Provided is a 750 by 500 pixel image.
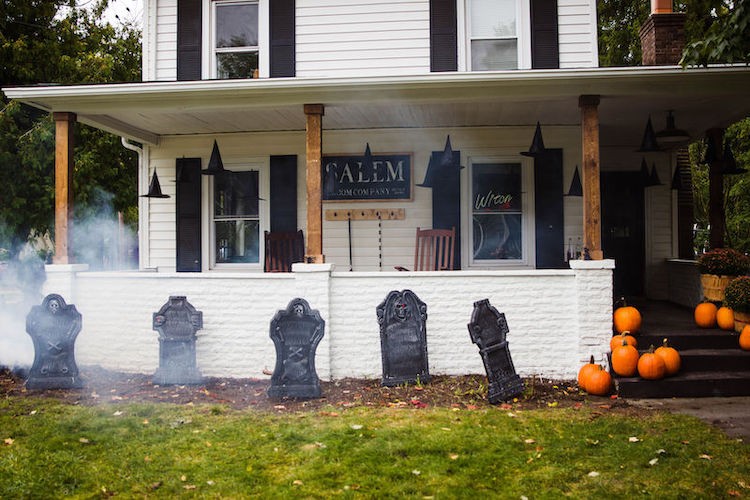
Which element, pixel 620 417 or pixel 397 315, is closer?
pixel 620 417

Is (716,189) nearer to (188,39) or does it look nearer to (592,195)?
(592,195)

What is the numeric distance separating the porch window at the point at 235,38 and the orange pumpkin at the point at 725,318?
6.85 meters

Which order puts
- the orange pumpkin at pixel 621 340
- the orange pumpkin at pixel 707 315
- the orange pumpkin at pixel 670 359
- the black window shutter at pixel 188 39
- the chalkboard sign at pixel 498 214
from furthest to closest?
1. the black window shutter at pixel 188 39
2. the chalkboard sign at pixel 498 214
3. the orange pumpkin at pixel 707 315
4. the orange pumpkin at pixel 621 340
5. the orange pumpkin at pixel 670 359

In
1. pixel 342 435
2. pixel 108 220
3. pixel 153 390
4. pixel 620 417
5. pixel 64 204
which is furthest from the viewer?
pixel 108 220

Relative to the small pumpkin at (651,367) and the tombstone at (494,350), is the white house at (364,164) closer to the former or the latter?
the tombstone at (494,350)

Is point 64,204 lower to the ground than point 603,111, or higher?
lower

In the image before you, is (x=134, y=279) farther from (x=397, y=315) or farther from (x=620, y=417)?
(x=620, y=417)

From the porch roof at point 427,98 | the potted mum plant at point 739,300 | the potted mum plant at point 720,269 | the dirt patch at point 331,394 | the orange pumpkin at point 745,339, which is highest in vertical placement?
the porch roof at point 427,98

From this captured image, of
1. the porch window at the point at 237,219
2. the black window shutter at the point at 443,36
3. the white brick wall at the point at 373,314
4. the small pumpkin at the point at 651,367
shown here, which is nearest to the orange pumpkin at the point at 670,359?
the small pumpkin at the point at 651,367

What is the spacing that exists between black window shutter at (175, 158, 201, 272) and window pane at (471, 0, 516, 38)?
14.8 feet

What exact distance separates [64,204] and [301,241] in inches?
120

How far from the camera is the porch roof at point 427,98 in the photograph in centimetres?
632

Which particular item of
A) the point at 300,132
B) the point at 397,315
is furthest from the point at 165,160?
the point at 397,315

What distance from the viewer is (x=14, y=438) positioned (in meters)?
4.54
